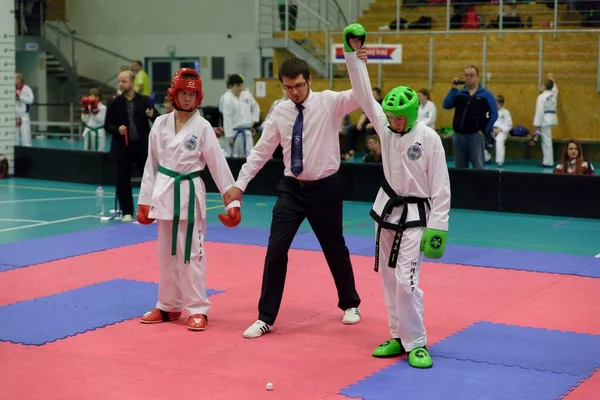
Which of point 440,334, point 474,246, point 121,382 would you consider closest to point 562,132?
point 474,246

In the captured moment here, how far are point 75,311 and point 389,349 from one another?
2762mm

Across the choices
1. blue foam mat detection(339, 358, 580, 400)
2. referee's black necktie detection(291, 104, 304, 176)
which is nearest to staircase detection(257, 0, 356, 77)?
referee's black necktie detection(291, 104, 304, 176)

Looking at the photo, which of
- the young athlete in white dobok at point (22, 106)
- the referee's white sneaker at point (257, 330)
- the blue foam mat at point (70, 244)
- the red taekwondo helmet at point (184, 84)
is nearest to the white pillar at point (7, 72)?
the young athlete in white dobok at point (22, 106)

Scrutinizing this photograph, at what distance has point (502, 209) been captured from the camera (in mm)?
12898

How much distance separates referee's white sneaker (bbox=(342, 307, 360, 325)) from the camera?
6.80 meters

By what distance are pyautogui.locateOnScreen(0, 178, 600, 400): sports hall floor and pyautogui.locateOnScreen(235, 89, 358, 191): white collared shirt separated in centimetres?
120

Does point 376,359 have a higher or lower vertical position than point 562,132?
lower

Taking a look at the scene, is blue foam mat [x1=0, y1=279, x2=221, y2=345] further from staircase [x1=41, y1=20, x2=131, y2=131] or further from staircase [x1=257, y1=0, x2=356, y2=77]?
staircase [x1=41, y1=20, x2=131, y2=131]

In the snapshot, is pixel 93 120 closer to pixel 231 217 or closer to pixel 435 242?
pixel 231 217

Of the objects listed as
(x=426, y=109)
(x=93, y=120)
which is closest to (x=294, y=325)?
(x=426, y=109)

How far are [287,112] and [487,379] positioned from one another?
8.17ft

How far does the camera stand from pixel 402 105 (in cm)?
573

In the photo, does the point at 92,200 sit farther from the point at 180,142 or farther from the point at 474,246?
the point at 180,142

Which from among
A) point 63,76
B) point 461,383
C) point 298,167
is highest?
point 63,76
